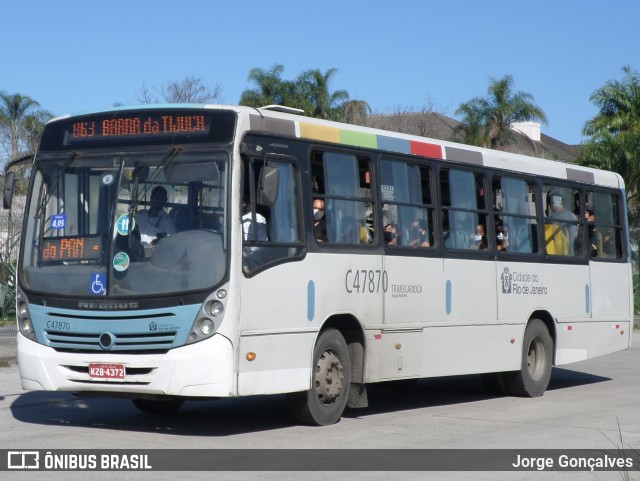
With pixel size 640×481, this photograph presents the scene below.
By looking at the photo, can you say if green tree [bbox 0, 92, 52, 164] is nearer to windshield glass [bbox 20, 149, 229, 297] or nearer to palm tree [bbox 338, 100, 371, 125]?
palm tree [bbox 338, 100, 371, 125]

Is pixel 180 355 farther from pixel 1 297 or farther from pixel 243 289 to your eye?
pixel 1 297

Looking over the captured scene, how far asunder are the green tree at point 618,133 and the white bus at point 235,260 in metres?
30.6

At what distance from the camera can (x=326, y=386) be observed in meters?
12.3

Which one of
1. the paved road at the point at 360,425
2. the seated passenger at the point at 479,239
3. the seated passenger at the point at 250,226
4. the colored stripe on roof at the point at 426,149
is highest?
the colored stripe on roof at the point at 426,149

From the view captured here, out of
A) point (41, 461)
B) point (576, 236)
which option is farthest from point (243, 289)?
point (576, 236)

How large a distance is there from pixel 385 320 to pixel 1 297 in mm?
19618

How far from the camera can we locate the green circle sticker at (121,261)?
11.2 metres

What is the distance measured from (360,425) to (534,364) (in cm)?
457

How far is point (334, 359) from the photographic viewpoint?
1234 cm

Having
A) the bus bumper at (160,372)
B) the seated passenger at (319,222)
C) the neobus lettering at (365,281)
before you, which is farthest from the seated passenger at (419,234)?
the bus bumper at (160,372)

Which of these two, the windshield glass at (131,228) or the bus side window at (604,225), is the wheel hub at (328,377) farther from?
the bus side window at (604,225)

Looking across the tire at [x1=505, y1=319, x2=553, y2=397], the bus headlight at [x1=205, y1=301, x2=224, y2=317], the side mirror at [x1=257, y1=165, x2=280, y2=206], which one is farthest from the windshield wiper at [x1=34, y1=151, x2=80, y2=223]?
the tire at [x1=505, y1=319, x2=553, y2=397]

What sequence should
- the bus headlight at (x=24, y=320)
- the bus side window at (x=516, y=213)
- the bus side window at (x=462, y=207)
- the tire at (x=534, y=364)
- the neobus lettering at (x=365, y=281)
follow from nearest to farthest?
the bus headlight at (x=24, y=320) → the neobus lettering at (x=365, y=281) → the bus side window at (x=462, y=207) → the bus side window at (x=516, y=213) → the tire at (x=534, y=364)

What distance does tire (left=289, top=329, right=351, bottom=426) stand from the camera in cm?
1208
